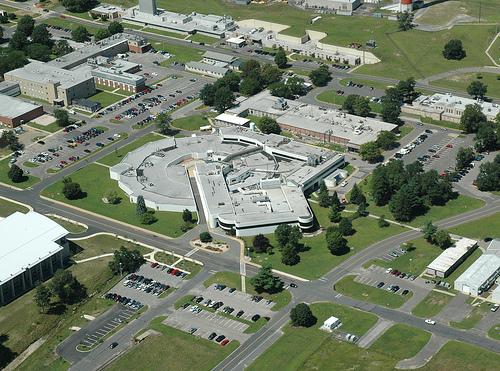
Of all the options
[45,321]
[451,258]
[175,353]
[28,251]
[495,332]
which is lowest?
[45,321]

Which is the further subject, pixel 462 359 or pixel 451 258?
pixel 451 258

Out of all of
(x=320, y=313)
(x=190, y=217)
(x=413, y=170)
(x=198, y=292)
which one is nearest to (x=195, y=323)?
(x=198, y=292)

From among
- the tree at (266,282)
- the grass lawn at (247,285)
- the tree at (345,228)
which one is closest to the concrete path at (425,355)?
the grass lawn at (247,285)

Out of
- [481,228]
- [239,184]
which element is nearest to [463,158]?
[481,228]

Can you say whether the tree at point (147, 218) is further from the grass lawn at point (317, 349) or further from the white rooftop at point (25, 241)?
the grass lawn at point (317, 349)

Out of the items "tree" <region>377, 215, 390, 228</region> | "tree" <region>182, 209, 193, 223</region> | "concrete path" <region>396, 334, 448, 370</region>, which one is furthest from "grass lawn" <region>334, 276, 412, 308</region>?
"tree" <region>182, 209, 193, 223</region>

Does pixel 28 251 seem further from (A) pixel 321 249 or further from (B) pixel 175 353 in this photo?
(A) pixel 321 249

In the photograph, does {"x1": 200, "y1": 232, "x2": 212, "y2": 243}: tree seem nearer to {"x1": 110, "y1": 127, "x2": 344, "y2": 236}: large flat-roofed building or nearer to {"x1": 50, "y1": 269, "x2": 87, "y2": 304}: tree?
{"x1": 110, "y1": 127, "x2": 344, "y2": 236}: large flat-roofed building
